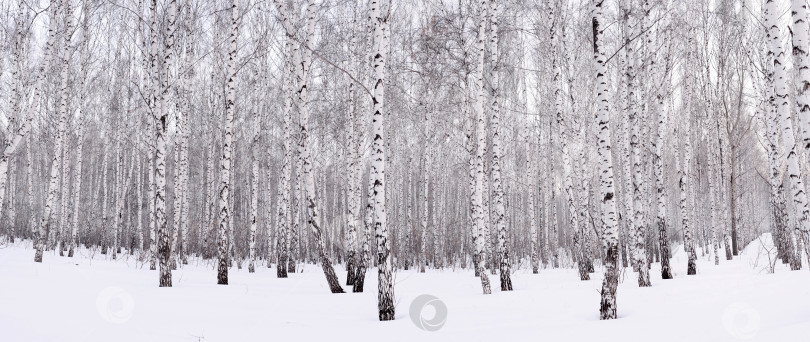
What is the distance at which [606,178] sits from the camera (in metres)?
5.86

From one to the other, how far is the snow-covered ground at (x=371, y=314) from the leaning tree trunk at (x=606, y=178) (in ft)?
1.13

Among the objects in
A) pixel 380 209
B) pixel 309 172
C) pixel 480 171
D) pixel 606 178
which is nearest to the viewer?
pixel 606 178

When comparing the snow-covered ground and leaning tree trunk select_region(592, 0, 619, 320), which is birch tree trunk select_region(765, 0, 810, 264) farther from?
leaning tree trunk select_region(592, 0, 619, 320)

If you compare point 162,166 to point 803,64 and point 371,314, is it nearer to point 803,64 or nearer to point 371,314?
point 371,314

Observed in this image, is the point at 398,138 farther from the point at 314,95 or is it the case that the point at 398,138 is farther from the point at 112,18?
the point at 112,18

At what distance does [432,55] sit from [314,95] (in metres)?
8.13

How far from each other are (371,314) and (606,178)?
11.9ft

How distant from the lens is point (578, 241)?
43.3ft

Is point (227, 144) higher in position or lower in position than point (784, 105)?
higher

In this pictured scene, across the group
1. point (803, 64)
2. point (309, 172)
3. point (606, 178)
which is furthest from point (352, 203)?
point (803, 64)

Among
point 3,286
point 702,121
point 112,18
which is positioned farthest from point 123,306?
point 702,121

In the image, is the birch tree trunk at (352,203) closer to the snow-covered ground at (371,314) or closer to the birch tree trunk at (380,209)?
the snow-covered ground at (371,314)

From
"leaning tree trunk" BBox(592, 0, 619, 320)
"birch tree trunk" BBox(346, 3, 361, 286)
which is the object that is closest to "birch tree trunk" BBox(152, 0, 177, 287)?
"birch tree trunk" BBox(346, 3, 361, 286)

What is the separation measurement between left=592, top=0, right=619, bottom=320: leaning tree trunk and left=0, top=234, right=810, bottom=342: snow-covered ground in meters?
0.34
